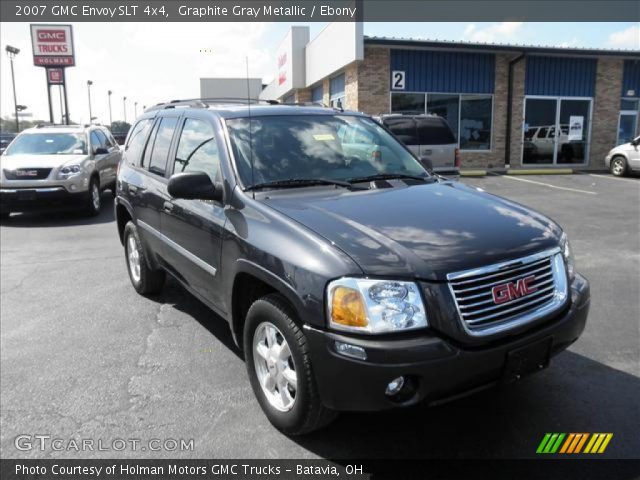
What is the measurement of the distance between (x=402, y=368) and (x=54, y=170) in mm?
9633

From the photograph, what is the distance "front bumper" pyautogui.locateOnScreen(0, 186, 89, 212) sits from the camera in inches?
390

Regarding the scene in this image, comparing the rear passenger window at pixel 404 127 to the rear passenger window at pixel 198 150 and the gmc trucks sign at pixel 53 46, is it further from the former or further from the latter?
the gmc trucks sign at pixel 53 46

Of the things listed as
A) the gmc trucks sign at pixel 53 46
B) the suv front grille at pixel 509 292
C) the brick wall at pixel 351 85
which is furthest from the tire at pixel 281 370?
the gmc trucks sign at pixel 53 46

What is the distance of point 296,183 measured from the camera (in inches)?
137

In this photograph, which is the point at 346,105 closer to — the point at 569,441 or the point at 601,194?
the point at 601,194

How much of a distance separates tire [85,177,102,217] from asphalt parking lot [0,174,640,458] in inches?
181

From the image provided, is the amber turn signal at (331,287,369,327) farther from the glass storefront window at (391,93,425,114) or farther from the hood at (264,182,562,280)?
the glass storefront window at (391,93,425,114)

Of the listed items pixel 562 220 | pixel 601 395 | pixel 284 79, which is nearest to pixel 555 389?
pixel 601 395

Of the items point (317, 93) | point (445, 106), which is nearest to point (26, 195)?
point (445, 106)

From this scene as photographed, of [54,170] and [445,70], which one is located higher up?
[445,70]

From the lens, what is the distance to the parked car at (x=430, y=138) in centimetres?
1166

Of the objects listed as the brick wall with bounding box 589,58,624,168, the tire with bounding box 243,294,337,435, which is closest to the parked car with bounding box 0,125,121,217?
the tire with bounding box 243,294,337,435

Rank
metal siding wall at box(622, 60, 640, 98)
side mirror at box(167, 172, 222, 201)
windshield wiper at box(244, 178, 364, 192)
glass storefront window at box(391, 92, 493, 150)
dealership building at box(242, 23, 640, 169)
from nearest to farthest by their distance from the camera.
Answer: side mirror at box(167, 172, 222, 201) < windshield wiper at box(244, 178, 364, 192) < dealership building at box(242, 23, 640, 169) < glass storefront window at box(391, 92, 493, 150) < metal siding wall at box(622, 60, 640, 98)

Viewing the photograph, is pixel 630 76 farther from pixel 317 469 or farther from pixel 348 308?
pixel 317 469
